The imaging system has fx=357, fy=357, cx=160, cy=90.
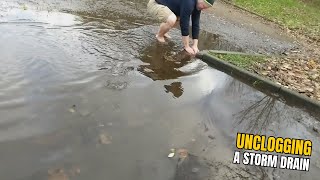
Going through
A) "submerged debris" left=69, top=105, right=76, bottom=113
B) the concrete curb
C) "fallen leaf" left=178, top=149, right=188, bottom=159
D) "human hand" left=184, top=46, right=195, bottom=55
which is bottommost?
the concrete curb

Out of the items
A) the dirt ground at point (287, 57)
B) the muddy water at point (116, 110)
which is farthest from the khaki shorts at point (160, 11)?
the dirt ground at point (287, 57)

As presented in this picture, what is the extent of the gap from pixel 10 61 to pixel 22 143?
203cm

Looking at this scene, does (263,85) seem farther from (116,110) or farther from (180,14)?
(116,110)

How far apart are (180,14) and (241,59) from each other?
1.50 metres

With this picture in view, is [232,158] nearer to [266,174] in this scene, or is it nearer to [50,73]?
[266,174]

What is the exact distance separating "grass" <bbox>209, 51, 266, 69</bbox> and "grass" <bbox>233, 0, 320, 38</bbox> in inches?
211

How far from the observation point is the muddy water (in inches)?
144

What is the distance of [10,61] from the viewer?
17.3 feet

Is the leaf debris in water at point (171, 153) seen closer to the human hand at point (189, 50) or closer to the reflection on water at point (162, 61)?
the reflection on water at point (162, 61)

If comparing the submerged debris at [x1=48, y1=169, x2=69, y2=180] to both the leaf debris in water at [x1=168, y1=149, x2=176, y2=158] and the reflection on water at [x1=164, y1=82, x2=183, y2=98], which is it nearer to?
the leaf debris in water at [x1=168, y1=149, x2=176, y2=158]

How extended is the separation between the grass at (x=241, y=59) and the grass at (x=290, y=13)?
5349mm

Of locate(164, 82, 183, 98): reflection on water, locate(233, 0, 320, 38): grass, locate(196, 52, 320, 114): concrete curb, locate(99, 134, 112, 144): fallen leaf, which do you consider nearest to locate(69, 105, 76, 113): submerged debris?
locate(99, 134, 112, 144): fallen leaf

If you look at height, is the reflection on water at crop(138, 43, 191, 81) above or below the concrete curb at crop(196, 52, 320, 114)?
above

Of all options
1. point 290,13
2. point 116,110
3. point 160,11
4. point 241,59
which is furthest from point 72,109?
point 290,13
